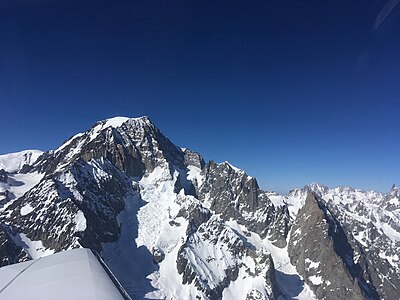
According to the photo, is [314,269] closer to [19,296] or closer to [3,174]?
[3,174]

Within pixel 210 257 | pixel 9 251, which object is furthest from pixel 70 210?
pixel 210 257

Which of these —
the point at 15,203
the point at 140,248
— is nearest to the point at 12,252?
the point at 15,203

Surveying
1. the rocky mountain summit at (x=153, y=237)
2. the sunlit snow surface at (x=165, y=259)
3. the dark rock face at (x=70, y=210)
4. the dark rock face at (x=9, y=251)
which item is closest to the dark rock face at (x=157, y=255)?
the rocky mountain summit at (x=153, y=237)

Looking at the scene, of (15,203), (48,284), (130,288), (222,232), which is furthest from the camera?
(222,232)

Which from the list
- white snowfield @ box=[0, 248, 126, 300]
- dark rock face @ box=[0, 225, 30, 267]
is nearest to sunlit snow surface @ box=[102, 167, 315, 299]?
dark rock face @ box=[0, 225, 30, 267]

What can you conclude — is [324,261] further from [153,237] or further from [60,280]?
[60,280]

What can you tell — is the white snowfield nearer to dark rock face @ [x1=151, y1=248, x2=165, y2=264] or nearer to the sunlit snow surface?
the sunlit snow surface
